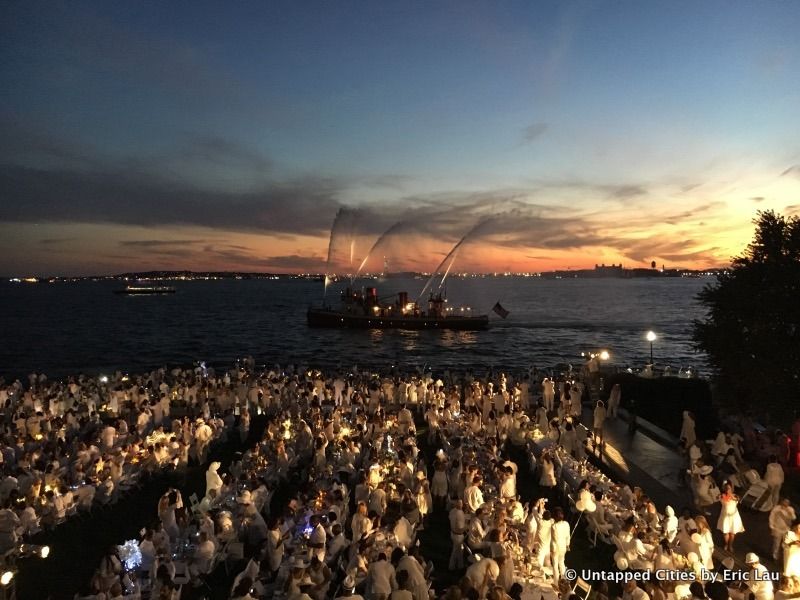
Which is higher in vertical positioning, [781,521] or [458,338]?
[781,521]

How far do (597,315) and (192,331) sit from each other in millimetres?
76471

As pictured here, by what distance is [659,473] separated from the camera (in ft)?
48.5

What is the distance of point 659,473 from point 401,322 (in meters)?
56.5

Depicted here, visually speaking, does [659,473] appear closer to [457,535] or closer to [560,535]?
[560,535]

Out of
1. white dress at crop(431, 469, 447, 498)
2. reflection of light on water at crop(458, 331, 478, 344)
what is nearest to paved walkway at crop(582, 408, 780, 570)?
white dress at crop(431, 469, 447, 498)

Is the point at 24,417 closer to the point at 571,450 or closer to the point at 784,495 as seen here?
the point at 571,450

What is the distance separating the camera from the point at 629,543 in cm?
903

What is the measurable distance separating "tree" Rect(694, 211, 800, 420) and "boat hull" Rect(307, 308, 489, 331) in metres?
51.8

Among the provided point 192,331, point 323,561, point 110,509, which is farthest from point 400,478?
point 192,331

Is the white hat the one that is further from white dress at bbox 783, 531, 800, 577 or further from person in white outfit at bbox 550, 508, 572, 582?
white dress at bbox 783, 531, 800, 577

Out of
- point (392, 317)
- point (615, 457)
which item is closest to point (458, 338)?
point (392, 317)

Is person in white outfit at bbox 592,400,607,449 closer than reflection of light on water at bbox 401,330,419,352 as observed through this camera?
Yes

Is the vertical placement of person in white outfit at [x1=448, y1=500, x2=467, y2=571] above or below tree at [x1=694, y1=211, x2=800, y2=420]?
below

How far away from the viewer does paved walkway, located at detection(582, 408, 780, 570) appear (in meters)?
10.8
